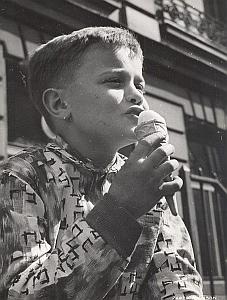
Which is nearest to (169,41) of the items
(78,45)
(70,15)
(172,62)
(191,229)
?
(172,62)

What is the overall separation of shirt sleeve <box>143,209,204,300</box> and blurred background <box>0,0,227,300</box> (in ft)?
2.20

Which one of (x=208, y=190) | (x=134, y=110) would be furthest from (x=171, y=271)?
(x=208, y=190)

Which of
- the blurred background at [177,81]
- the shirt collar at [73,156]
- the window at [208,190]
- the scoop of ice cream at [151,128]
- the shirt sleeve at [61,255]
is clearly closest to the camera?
the shirt sleeve at [61,255]

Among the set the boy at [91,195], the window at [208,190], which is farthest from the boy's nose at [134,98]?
the window at [208,190]

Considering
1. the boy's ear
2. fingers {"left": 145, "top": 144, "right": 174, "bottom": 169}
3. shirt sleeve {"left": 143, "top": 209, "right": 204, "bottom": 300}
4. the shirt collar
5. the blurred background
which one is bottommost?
shirt sleeve {"left": 143, "top": 209, "right": 204, "bottom": 300}

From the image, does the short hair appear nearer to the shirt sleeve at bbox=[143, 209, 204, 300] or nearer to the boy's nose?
the boy's nose

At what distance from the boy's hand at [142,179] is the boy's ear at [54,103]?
311mm

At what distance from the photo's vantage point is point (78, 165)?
1.03 meters

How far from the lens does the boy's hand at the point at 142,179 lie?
32.8 inches

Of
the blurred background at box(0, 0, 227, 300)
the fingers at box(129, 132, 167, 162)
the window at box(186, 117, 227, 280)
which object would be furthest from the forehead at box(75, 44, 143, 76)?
the window at box(186, 117, 227, 280)

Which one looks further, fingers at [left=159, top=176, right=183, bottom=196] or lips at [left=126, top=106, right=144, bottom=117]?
lips at [left=126, top=106, right=144, bottom=117]

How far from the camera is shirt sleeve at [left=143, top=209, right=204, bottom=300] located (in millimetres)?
1011

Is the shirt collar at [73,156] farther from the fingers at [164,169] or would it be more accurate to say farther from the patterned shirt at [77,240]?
the fingers at [164,169]

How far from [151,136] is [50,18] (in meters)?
1.24
